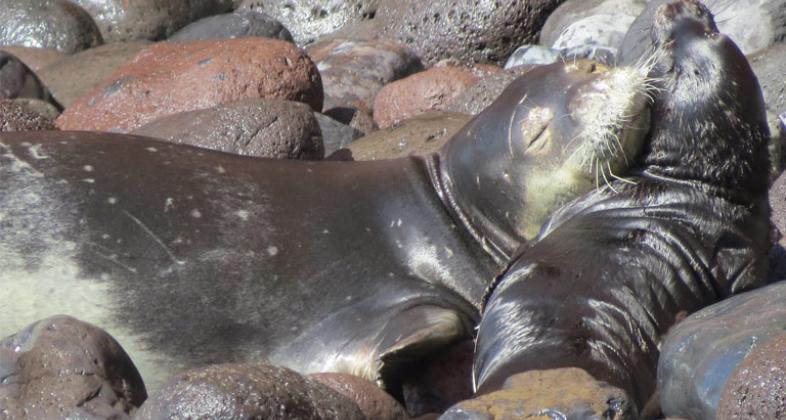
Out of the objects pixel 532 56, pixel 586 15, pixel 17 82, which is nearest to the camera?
pixel 17 82

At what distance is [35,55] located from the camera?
Result: 1217 centimetres

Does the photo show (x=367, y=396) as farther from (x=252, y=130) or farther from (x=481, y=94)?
(x=481, y=94)

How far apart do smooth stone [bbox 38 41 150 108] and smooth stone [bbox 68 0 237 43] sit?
1089 mm

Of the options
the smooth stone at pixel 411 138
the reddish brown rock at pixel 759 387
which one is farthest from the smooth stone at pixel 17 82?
the reddish brown rock at pixel 759 387

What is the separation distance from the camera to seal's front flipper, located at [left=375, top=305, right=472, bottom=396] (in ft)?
18.2

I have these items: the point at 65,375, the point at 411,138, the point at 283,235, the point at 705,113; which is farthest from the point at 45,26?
the point at 65,375

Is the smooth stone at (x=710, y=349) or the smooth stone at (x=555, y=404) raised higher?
the smooth stone at (x=555, y=404)

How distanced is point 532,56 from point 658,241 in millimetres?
5281

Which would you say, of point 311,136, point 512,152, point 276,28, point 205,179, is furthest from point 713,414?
point 276,28

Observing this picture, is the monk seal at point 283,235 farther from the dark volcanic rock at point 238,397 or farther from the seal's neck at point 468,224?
the dark volcanic rock at point 238,397

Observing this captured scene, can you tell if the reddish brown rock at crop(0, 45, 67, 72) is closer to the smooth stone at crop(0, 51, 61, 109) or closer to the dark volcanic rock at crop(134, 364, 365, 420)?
the smooth stone at crop(0, 51, 61, 109)

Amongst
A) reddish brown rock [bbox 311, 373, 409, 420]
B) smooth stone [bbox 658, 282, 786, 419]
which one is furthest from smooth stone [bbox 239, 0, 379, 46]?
smooth stone [bbox 658, 282, 786, 419]

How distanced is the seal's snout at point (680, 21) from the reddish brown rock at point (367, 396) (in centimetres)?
186

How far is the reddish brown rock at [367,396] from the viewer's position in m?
4.84
